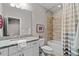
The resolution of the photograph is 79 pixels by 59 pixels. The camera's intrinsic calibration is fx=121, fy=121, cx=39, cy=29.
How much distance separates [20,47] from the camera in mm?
1352

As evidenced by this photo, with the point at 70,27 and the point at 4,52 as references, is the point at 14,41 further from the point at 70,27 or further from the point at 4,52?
the point at 70,27

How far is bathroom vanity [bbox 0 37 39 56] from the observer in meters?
1.27

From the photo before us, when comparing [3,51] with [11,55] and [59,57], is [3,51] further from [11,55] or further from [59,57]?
[59,57]

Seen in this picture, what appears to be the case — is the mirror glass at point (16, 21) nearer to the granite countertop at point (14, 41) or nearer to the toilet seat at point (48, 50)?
the granite countertop at point (14, 41)

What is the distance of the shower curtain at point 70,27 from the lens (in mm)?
1355

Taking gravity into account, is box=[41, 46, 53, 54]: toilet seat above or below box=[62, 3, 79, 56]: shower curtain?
below

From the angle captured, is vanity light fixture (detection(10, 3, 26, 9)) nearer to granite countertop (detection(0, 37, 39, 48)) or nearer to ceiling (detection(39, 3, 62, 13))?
ceiling (detection(39, 3, 62, 13))

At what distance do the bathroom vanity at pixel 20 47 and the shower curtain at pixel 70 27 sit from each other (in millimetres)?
338

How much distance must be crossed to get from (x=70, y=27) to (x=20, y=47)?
0.61 metres

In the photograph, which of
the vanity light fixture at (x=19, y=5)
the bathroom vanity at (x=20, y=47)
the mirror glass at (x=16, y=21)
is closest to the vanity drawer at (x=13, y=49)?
the bathroom vanity at (x=20, y=47)

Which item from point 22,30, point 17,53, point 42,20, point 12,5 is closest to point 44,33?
point 42,20

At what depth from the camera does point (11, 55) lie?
131 centimetres

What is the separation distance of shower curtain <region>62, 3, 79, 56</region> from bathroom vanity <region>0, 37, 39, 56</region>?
0.34 metres

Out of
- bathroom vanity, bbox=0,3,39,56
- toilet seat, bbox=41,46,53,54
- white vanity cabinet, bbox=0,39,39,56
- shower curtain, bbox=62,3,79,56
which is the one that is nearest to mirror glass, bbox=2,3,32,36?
bathroom vanity, bbox=0,3,39,56
